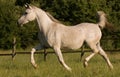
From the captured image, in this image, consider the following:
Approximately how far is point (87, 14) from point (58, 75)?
78.7 feet

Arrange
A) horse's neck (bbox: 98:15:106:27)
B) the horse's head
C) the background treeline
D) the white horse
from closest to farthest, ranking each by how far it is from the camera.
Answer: the white horse → the horse's head → horse's neck (bbox: 98:15:106:27) → the background treeline

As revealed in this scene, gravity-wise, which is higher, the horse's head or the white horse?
the horse's head

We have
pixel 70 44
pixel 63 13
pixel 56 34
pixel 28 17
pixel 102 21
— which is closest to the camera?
pixel 56 34

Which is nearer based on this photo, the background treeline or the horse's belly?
the horse's belly

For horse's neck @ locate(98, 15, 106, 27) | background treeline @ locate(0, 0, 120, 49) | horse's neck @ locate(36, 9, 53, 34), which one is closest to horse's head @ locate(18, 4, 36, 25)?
horse's neck @ locate(36, 9, 53, 34)

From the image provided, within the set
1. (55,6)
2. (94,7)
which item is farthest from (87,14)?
(55,6)

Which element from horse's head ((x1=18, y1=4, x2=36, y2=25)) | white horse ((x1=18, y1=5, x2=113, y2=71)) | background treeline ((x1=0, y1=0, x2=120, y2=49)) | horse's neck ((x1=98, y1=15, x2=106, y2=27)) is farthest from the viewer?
background treeline ((x1=0, y1=0, x2=120, y2=49))

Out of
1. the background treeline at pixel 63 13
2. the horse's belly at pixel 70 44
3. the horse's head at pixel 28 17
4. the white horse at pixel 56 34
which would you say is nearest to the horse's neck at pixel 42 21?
the white horse at pixel 56 34

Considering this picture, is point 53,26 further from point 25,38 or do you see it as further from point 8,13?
point 8,13

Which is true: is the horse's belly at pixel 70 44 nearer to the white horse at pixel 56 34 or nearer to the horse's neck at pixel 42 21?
the white horse at pixel 56 34

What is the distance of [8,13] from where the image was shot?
31453mm

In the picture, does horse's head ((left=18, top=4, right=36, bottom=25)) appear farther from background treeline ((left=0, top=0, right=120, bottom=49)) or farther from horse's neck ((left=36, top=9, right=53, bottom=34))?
background treeline ((left=0, top=0, right=120, bottom=49))

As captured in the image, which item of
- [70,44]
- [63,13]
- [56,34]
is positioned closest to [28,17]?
[56,34]

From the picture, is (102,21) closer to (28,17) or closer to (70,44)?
(70,44)
